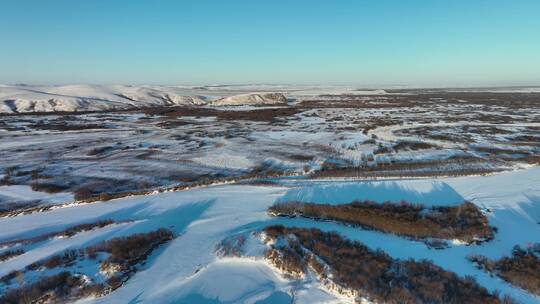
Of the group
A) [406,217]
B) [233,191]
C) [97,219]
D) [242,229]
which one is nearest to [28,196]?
[97,219]

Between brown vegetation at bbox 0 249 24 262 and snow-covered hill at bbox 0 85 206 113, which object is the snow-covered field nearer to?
brown vegetation at bbox 0 249 24 262

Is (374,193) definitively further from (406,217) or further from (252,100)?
(252,100)

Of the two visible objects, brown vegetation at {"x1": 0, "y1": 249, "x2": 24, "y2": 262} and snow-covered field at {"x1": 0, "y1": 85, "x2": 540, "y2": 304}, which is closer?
snow-covered field at {"x1": 0, "y1": 85, "x2": 540, "y2": 304}

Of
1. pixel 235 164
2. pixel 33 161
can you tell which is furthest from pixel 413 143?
pixel 33 161

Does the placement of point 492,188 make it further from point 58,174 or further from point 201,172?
point 58,174

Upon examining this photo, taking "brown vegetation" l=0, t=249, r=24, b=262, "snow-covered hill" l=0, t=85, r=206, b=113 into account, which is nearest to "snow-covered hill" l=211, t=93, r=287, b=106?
"snow-covered hill" l=0, t=85, r=206, b=113

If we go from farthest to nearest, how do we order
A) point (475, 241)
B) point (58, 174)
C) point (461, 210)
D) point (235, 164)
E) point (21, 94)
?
point (21, 94), point (235, 164), point (58, 174), point (461, 210), point (475, 241)
